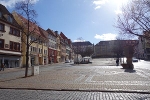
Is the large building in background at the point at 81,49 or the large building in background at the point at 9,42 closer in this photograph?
the large building in background at the point at 9,42

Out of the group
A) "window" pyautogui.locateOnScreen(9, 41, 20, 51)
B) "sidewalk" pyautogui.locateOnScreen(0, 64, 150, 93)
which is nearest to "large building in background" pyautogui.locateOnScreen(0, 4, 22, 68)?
"window" pyautogui.locateOnScreen(9, 41, 20, 51)

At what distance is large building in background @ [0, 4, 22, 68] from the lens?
41838 mm

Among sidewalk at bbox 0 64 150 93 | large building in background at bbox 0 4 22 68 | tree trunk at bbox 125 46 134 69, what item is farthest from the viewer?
large building in background at bbox 0 4 22 68

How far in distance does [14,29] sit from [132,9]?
122 feet

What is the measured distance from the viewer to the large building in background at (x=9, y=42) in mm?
41838

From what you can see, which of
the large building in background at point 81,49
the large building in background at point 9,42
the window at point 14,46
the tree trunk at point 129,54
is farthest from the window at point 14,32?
the large building in background at point 81,49

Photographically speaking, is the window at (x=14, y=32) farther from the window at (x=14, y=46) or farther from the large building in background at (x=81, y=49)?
the large building in background at (x=81, y=49)

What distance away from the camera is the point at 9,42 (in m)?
44.6

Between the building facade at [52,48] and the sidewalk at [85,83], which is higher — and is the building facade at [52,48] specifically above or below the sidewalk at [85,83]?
above

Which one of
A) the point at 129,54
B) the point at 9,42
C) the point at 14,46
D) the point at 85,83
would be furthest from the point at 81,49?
the point at 85,83

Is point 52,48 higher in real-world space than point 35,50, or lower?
higher

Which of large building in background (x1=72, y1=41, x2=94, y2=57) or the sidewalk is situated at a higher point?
large building in background (x1=72, y1=41, x2=94, y2=57)

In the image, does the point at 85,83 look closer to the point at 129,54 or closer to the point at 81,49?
the point at 129,54

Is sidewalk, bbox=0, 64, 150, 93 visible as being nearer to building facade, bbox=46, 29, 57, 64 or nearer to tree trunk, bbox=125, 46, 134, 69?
tree trunk, bbox=125, 46, 134, 69
